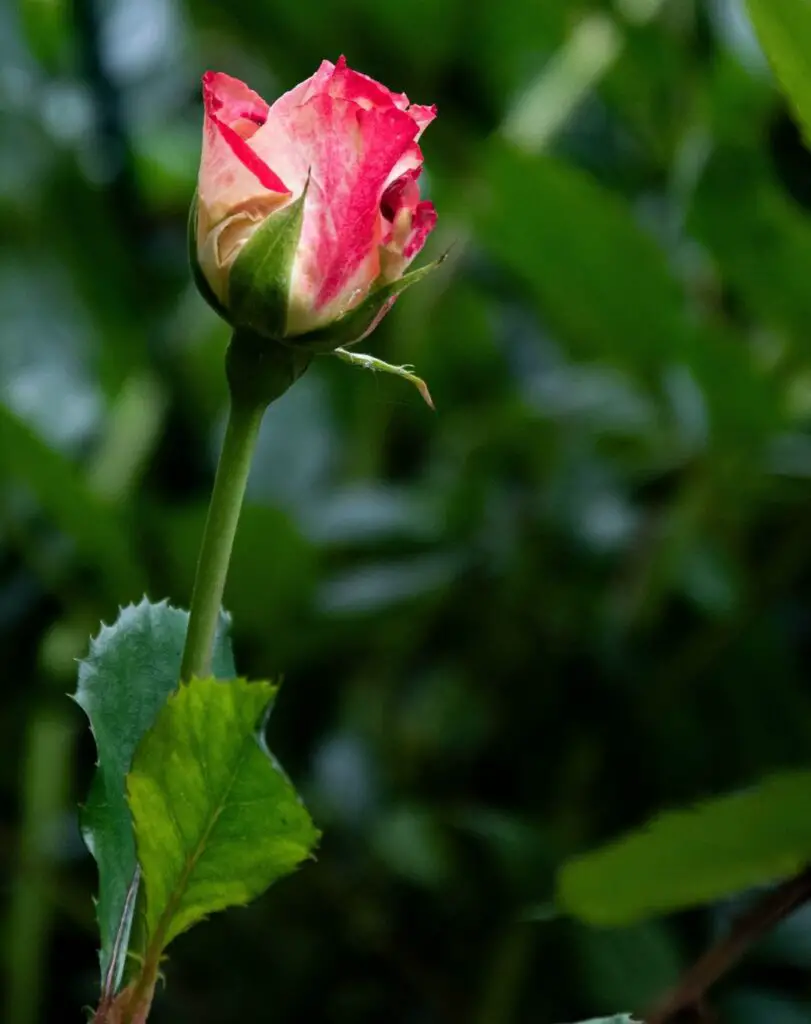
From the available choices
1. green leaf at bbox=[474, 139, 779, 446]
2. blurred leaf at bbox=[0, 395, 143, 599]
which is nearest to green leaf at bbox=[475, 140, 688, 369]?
green leaf at bbox=[474, 139, 779, 446]

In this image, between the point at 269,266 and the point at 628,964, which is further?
the point at 628,964

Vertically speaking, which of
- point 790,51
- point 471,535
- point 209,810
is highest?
point 471,535

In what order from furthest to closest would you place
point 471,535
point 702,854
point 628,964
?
1. point 471,535
2. point 628,964
3. point 702,854

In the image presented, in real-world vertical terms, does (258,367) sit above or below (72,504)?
below

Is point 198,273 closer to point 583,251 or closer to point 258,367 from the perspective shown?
point 258,367

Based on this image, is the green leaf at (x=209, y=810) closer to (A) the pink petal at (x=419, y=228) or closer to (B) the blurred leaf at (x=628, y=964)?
(A) the pink petal at (x=419, y=228)

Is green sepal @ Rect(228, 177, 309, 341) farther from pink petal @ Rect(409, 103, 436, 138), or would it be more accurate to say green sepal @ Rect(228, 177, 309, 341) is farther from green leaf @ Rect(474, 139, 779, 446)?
green leaf @ Rect(474, 139, 779, 446)

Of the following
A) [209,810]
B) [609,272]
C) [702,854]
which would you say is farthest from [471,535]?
[209,810]
